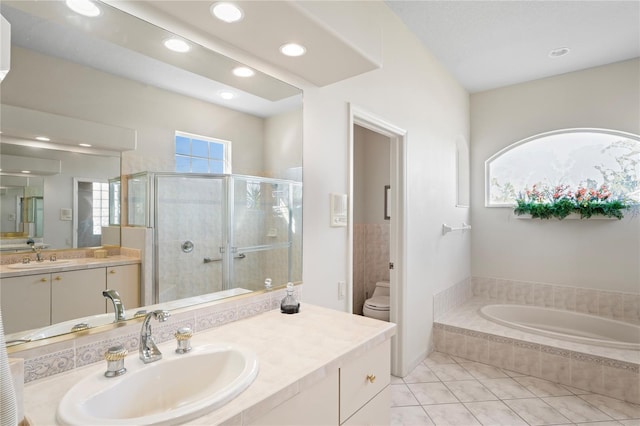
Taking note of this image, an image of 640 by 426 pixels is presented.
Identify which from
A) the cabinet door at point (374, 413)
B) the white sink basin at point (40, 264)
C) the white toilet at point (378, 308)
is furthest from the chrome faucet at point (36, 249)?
the white toilet at point (378, 308)

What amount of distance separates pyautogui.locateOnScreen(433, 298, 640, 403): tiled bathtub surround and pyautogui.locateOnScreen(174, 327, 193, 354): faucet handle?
2.76m

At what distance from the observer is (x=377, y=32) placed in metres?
1.63

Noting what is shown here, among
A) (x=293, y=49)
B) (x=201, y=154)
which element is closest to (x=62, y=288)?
(x=201, y=154)

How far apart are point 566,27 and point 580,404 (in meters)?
2.91

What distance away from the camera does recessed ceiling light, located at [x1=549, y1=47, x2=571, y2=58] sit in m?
3.08

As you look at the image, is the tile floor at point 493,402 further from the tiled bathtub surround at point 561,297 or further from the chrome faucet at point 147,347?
the chrome faucet at point 147,347

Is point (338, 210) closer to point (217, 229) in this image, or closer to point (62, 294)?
point (217, 229)

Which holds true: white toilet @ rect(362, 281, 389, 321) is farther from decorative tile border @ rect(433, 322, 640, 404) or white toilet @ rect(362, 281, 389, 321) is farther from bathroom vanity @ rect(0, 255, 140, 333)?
bathroom vanity @ rect(0, 255, 140, 333)

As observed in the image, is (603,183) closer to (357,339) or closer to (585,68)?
(585,68)

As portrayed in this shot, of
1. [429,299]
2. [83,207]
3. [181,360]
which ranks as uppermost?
[83,207]

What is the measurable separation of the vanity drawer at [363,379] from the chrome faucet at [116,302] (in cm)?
76

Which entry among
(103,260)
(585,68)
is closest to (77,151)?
(103,260)

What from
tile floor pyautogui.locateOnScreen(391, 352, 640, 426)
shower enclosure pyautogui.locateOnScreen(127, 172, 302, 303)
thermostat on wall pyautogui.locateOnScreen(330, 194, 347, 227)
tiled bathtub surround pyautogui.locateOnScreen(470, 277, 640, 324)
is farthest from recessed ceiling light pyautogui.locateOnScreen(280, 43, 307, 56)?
tiled bathtub surround pyautogui.locateOnScreen(470, 277, 640, 324)

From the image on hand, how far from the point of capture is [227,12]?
3.89 ft
